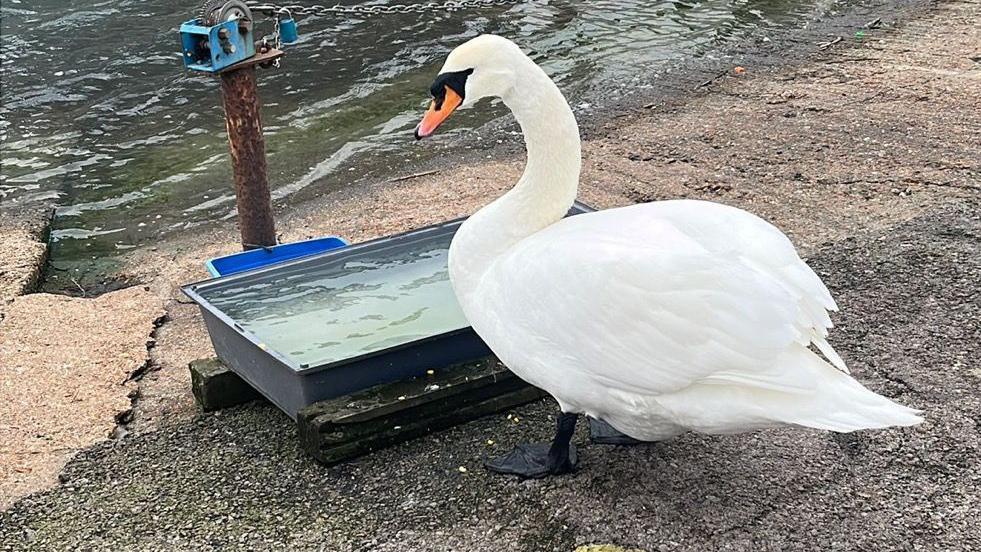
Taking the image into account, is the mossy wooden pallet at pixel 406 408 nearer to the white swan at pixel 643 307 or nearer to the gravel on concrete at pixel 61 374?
the white swan at pixel 643 307

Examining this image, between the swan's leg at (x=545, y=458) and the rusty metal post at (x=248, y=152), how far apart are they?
79.6 inches

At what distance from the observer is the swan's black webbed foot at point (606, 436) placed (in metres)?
3.17

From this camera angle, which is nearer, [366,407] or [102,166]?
[366,407]

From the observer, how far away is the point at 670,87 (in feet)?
27.3

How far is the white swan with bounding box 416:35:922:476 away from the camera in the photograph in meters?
2.45

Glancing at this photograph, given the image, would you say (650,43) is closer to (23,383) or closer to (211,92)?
(211,92)

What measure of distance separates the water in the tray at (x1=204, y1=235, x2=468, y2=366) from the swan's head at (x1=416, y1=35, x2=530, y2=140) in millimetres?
804

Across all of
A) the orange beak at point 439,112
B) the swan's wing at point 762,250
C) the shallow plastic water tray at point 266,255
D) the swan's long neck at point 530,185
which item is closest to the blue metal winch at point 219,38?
the shallow plastic water tray at point 266,255

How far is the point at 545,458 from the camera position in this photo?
9.93 feet

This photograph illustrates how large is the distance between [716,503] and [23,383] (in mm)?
2683

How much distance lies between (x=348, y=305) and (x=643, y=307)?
1.61 metres

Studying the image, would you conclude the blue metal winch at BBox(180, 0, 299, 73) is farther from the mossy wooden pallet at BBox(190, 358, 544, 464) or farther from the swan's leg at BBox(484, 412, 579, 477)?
the swan's leg at BBox(484, 412, 579, 477)

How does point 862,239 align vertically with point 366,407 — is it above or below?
below

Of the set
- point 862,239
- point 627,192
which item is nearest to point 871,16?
point 627,192
